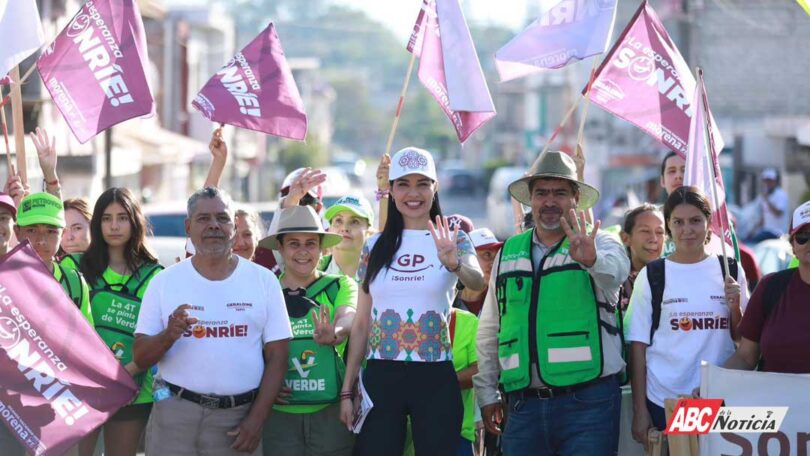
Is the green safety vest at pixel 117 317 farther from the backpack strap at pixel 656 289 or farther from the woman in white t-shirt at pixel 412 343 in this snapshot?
the backpack strap at pixel 656 289

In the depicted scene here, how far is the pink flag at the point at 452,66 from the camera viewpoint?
822 centimetres

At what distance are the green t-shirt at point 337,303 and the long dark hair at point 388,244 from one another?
367 millimetres

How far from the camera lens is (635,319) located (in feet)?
21.4

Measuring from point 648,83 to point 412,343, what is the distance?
303 centimetres

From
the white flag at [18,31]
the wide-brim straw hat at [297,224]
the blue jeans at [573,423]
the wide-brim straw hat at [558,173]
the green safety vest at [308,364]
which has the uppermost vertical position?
the white flag at [18,31]

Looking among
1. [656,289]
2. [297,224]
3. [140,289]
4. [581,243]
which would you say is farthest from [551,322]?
[140,289]

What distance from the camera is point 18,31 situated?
782 cm

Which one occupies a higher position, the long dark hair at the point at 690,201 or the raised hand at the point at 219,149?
the raised hand at the point at 219,149

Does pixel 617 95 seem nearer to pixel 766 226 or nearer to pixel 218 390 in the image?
pixel 218 390

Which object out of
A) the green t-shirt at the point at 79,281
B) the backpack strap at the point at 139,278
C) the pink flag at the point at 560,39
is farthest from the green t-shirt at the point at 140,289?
the pink flag at the point at 560,39

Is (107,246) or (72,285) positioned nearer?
(72,285)

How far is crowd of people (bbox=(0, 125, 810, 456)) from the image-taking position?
20.3 feet

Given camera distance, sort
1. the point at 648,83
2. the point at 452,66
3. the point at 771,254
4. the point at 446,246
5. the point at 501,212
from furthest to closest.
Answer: the point at 501,212, the point at 771,254, the point at 648,83, the point at 452,66, the point at 446,246

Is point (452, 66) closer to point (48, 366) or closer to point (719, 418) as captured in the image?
point (719, 418)
